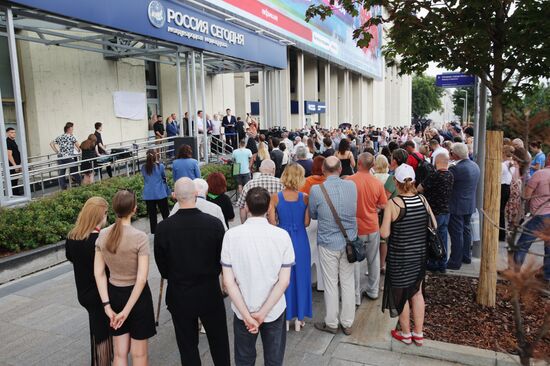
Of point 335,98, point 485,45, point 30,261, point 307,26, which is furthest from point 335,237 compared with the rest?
point 335,98

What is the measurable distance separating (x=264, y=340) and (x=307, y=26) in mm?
23933

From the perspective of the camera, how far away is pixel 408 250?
413 cm

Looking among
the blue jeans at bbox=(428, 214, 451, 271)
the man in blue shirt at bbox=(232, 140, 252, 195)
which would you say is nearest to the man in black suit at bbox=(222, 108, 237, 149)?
the man in blue shirt at bbox=(232, 140, 252, 195)

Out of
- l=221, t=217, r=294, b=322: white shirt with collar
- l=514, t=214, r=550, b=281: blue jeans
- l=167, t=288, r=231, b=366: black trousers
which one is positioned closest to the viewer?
l=514, t=214, r=550, b=281: blue jeans

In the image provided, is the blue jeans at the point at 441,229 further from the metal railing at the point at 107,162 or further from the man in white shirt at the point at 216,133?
the man in white shirt at the point at 216,133

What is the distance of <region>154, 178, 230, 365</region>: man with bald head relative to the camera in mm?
3209

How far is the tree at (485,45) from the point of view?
14.3ft

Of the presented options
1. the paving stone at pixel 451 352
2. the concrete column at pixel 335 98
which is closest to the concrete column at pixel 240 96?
the concrete column at pixel 335 98

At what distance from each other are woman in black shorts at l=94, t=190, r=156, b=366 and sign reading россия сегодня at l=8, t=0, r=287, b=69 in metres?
6.45

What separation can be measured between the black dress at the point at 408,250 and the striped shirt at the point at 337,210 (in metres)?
0.50

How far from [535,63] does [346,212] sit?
2.50 meters

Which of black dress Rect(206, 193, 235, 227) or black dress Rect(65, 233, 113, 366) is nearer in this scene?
black dress Rect(65, 233, 113, 366)

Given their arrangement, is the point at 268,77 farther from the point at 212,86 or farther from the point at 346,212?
the point at 346,212

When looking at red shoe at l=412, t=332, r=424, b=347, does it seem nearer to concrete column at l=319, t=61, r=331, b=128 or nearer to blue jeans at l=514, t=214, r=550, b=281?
blue jeans at l=514, t=214, r=550, b=281
